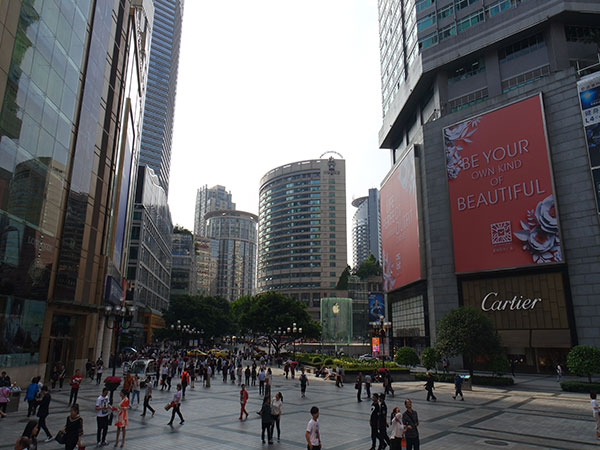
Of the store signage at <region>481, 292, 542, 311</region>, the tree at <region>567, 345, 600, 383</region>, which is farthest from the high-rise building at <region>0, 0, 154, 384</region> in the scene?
the store signage at <region>481, 292, 542, 311</region>

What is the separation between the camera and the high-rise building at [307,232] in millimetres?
141125

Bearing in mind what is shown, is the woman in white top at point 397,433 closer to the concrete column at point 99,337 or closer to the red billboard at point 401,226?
the concrete column at point 99,337

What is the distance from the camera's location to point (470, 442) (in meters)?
14.3

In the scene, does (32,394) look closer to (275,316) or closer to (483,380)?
(483,380)

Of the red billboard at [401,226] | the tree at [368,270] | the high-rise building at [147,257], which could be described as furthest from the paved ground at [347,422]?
the tree at [368,270]

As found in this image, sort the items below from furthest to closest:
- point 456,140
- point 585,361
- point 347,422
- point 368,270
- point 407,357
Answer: point 368,270, point 456,140, point 407,357, point 585,361, point 347,422

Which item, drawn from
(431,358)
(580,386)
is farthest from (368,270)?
(580,386)

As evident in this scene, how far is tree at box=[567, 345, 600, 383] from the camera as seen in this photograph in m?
28.2

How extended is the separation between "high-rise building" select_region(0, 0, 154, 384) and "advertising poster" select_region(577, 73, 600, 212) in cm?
4436

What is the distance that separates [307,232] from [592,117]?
4390 inches

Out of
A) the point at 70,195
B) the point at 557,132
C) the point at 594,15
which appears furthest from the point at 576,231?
the point at 70,195

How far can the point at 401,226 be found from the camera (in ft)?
193

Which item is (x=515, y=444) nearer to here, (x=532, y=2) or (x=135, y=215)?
(x=532, y=2)

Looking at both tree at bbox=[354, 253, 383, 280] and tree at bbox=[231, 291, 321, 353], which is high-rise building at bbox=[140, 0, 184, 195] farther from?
tree at bbox=[231, 291, 321, 353]
